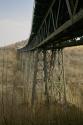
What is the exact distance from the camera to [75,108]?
701 cm

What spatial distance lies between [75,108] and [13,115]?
189 cm

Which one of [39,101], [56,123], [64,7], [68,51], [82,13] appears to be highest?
[68,51]

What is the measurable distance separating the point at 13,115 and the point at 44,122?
2.45 feet

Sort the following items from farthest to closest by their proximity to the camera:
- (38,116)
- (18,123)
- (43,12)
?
(43,12), (38,116), (18,123)

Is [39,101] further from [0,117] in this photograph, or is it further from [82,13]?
[82,13]

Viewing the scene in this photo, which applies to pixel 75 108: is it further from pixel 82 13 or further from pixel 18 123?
pixel 82 13

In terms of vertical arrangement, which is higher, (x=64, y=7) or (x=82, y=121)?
(x=64, y=7)

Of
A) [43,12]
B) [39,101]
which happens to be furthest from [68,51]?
[39,101]

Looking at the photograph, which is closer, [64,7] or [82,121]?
[82,121]

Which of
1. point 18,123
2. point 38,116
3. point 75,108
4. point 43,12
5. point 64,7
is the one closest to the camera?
point 18,123

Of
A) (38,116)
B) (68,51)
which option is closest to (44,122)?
(38,116)

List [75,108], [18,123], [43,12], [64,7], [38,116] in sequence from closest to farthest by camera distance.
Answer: [18,123], [38,116], [75,108], [64,7], [43,12]

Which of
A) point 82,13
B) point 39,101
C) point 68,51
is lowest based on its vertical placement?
point 39,101

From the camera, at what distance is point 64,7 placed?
834 centimetres
